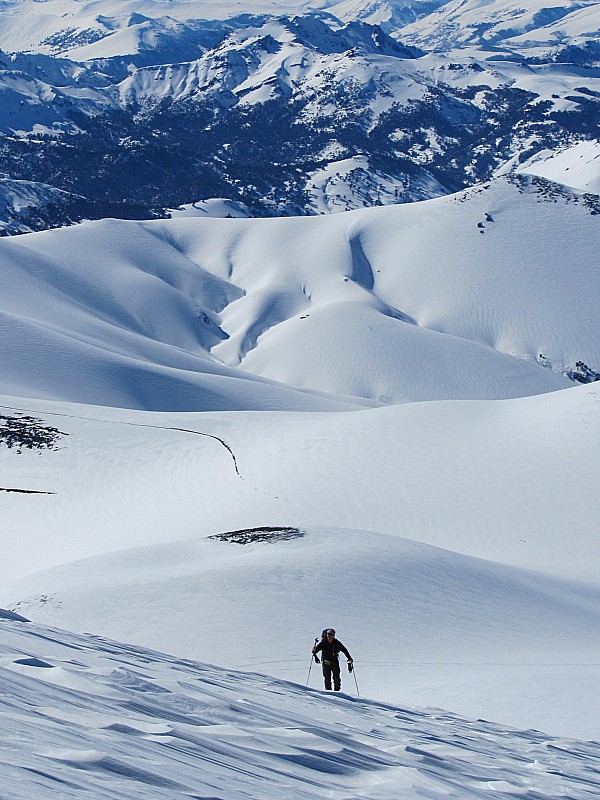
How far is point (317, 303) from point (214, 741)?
308ft

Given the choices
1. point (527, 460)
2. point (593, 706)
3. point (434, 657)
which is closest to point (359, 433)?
point (527, 460)

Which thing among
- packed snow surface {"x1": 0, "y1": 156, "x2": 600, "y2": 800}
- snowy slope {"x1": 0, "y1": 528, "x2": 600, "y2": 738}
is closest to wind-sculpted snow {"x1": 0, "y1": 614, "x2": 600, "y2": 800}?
packed snow surface {"x1": 0, "y1": 156, "x2": 600, "y2": 800}

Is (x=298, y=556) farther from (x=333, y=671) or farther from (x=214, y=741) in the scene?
(x=214, y=741)

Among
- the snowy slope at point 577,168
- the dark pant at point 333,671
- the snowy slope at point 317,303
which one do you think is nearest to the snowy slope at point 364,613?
the dark pant at point 333,671

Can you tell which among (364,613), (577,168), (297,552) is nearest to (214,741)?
(364,613)

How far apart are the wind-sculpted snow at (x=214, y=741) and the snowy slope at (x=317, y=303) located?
41.5 m

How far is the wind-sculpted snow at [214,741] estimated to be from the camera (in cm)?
398

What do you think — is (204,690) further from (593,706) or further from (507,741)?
(593,706)

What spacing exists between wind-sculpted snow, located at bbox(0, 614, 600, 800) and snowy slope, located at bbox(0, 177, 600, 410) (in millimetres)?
41525

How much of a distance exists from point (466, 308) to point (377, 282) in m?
13.3

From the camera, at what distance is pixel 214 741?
5.14 meters

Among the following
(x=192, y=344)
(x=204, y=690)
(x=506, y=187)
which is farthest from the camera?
(x=506, y=187)

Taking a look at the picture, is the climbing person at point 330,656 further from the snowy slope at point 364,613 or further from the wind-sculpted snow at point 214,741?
the snowy slope at point 364,613

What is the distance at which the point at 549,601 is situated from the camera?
18.4 metres
